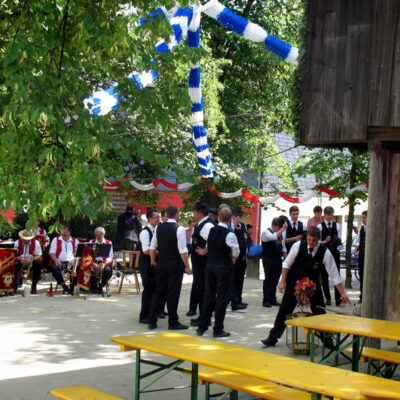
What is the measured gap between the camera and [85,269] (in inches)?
631

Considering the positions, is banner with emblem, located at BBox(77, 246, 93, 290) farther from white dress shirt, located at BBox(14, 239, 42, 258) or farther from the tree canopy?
the tree canopy

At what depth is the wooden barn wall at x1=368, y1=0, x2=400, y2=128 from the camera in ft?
28.5

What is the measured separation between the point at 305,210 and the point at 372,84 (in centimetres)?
2793

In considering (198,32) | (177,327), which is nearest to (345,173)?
(198,32)

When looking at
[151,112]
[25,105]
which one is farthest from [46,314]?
[25,105]

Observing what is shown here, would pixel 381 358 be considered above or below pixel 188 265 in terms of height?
below

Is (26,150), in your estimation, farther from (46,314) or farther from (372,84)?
(46,314)

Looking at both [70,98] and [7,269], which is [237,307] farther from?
[70,98]

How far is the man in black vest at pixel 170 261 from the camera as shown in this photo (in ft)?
38.4

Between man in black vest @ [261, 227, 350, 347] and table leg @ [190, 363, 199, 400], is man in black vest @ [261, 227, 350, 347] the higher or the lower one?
the higher one

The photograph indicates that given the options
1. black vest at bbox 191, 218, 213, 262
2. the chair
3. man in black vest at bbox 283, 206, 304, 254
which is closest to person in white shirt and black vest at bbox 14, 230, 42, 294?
the chair

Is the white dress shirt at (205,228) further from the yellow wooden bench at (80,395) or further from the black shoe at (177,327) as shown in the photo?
the yellow wooden bench at (80,395)

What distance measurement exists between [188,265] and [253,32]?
4.85 m

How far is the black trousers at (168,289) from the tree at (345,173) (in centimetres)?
780
